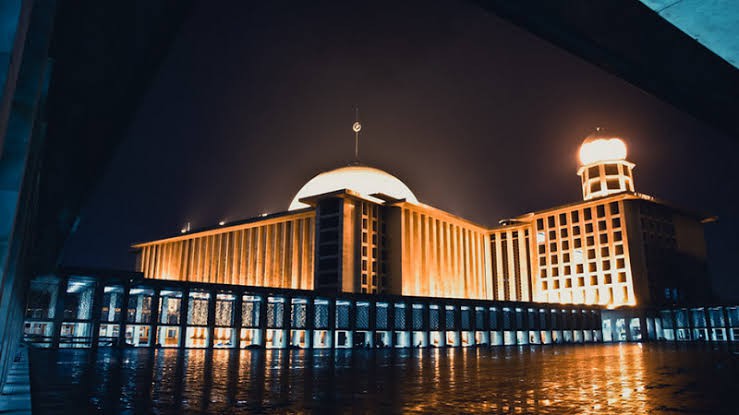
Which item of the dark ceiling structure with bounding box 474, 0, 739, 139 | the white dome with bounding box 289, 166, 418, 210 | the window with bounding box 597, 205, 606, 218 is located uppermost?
the white dome with bounding box 289, 166, 418, 210

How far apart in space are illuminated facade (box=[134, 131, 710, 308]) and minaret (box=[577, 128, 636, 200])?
0.16 metres

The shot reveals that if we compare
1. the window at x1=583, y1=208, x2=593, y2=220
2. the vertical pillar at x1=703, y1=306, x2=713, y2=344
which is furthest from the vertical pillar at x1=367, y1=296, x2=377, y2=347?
the window at x1=583, y1=208, x2=593, y2=220

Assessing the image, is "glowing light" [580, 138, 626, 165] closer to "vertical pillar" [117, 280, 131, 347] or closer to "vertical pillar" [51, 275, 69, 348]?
"vertical pillar" [117, 280, 131, 347]

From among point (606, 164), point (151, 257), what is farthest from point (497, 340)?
point (151, 257)

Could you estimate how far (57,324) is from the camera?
87.9 feet

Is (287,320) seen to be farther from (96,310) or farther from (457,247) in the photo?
(457,247)

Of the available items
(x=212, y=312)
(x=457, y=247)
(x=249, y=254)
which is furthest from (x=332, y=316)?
(x=457, y=247)

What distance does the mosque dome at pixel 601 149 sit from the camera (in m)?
79.6

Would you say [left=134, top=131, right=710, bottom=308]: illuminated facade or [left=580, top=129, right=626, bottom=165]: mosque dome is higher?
[left=580, top=129, right=626, bottom=165]: mosque dome

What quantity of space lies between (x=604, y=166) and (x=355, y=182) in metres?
39.0

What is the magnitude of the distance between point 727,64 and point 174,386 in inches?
347

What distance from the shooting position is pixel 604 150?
262 ft

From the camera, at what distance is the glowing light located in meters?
79.6

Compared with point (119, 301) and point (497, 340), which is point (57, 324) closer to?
point (119, 301)
